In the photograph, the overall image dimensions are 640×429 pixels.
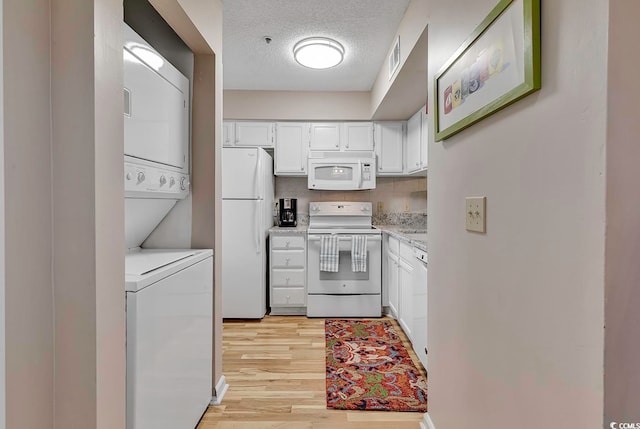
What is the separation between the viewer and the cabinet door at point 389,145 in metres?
3.88

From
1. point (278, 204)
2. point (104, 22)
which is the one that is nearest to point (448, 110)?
point (104, 22)

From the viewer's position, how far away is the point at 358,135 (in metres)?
3.90

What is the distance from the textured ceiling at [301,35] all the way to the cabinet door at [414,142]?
2.02 ft

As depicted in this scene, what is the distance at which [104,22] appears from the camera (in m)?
0.98

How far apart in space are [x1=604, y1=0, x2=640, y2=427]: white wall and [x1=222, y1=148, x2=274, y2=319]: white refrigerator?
290 centimetres

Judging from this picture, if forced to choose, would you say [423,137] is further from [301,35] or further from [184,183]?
[184,183]

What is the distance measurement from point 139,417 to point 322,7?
2.41 metres

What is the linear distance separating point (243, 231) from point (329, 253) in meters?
0.89

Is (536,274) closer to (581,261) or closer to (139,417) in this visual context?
(581,261)

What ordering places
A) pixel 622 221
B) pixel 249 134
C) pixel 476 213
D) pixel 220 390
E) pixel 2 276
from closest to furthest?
pixel 622 221
pixel 2 276
pixel 476 213
pixel 220 390
pixel 249 134

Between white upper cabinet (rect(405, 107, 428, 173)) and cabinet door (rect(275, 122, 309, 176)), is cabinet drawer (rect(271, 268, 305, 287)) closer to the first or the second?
cabinet door (rect(275, 122, 309, 176))

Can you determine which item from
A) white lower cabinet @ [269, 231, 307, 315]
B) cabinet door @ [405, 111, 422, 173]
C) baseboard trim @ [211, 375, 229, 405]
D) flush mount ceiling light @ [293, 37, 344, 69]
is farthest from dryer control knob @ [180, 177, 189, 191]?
cabinet door @ [405, 111, 422, 173]

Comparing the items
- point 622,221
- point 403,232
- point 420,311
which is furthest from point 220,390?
point 403,232

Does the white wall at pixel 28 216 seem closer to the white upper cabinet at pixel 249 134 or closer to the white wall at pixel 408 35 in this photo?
the white wall at pixel 408 35
